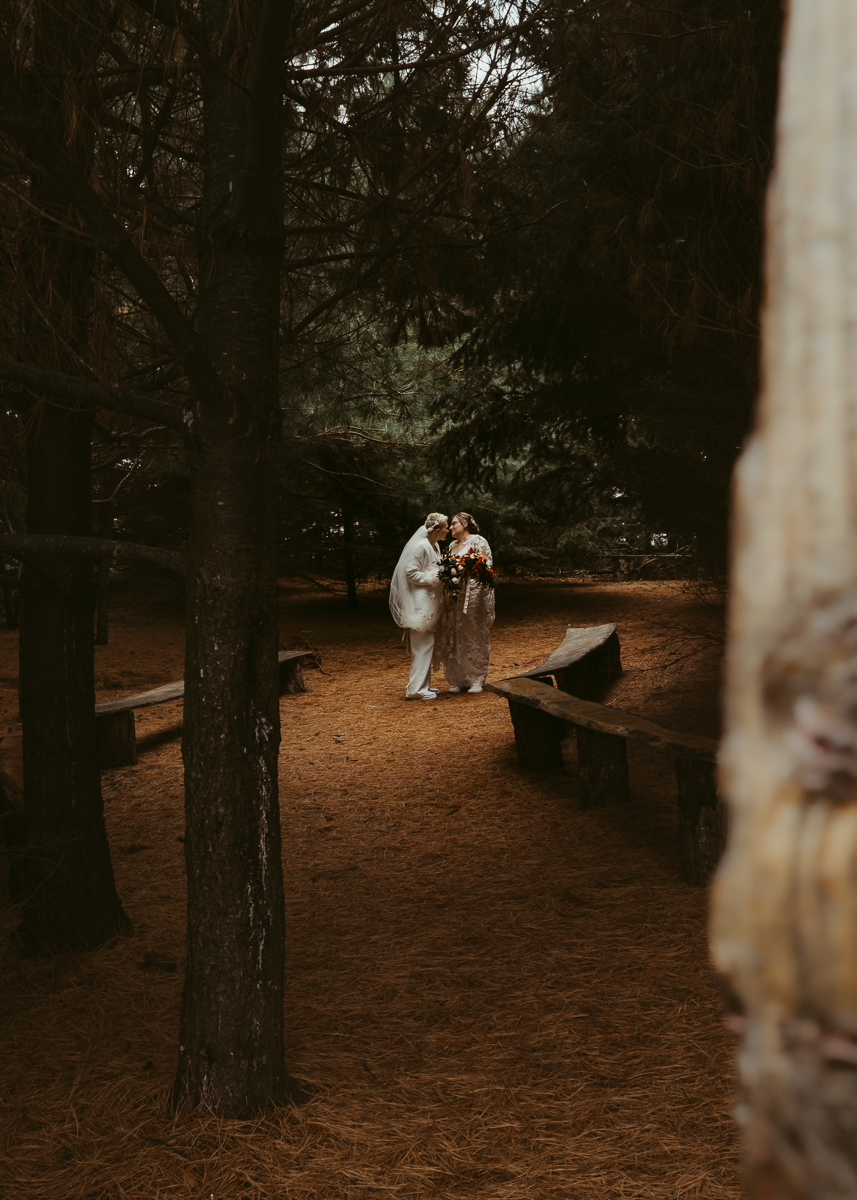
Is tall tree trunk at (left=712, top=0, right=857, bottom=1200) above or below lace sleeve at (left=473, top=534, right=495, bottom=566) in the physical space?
below

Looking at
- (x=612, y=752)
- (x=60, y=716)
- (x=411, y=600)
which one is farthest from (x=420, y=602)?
(x=60, y=716)

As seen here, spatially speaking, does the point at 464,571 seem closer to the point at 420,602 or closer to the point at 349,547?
the point at 420,602

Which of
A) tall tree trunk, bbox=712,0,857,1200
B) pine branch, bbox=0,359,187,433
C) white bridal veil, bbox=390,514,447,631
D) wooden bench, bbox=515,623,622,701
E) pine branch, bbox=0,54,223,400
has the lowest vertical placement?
wooden bench, bbox=515,623,622,701

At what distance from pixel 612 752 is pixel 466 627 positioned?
4.89 metres

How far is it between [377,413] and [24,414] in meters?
8.88

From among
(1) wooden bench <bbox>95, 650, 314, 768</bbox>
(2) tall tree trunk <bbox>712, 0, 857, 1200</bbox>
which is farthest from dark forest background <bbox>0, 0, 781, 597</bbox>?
(2) tall tree trunk <bbox>712, 0, 857, 1200</bbox>

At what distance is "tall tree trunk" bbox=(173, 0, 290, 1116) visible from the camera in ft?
10.6

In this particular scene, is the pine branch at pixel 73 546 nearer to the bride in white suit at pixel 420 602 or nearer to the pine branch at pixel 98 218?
the pine branch at pixel 98 218

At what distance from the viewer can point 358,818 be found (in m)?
7.16

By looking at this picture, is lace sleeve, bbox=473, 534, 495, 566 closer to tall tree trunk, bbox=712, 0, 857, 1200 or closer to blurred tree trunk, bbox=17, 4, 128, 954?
blurred tree trunk, bbox=17, 4, 128, 954

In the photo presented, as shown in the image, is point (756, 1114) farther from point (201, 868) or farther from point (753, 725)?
point (201, 868)

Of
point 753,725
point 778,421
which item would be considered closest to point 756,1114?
point 753,725

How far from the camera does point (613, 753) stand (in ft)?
22.2

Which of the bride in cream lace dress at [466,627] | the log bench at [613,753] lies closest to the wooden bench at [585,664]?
the log bench at [613,753]
